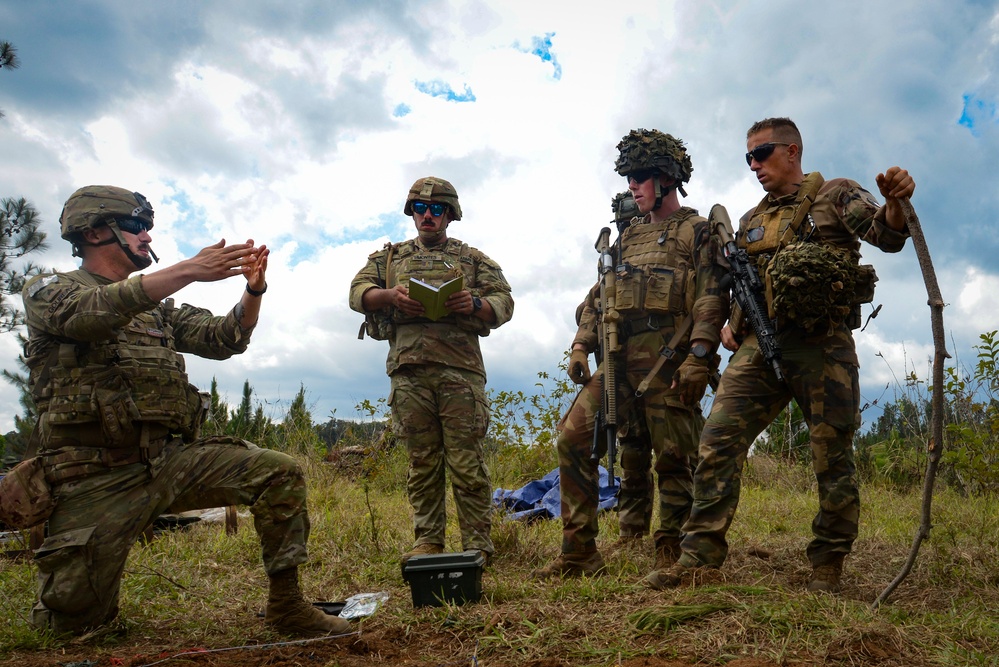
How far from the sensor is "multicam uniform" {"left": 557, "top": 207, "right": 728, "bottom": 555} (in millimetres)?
4309

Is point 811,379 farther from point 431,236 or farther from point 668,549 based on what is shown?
point 431,236

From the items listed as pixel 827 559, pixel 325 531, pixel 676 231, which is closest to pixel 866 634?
pixel 827 559

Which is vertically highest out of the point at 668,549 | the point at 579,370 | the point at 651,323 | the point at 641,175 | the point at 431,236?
the point at 641,175

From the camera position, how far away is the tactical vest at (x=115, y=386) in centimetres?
357

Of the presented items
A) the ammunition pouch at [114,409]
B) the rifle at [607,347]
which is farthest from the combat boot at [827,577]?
the ammunition pouch at [114,409]

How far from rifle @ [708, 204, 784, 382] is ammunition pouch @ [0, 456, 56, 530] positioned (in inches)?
136

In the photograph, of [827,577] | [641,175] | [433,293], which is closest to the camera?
[827,577]

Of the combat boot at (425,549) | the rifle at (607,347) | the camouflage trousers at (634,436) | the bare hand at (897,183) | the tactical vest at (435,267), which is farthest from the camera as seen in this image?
the tactical vest at (435,267)

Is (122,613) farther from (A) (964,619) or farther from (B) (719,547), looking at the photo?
(A) (964,619)

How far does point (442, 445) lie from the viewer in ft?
16.6

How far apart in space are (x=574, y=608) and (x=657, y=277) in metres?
1.94

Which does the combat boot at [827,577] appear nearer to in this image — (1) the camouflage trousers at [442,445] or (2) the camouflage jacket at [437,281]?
(1) the camouflage trousers at [442,445]

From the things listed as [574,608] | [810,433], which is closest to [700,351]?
[810,433]

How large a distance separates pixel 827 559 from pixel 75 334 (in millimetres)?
3785
